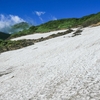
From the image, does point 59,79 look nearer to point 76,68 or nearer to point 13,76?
point 76,68

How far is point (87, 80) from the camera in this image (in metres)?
17.8

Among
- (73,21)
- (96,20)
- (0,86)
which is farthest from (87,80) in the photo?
(73,21)

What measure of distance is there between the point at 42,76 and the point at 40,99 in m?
5.99

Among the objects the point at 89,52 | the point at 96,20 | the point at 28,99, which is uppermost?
the point at 96,20

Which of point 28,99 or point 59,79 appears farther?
point 59,79

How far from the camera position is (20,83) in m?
21.3

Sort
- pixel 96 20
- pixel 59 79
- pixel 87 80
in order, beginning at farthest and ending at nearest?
pixel 96 20
pixel 59 79
pixel 87 80

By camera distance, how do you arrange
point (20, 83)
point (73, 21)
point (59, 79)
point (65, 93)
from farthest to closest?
point (73, 21) → point (20, 83) → point (59, 79) → point (65, 93)

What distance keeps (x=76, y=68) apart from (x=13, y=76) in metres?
7.94

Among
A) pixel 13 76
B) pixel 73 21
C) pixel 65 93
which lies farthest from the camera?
pixel 73 21

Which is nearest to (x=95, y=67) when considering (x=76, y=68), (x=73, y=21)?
(x=76, y=68)

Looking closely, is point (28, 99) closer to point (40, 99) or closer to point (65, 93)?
point (40, 99)

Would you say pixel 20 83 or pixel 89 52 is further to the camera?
pixel 89 52

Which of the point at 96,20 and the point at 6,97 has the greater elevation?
the point at 96,20
